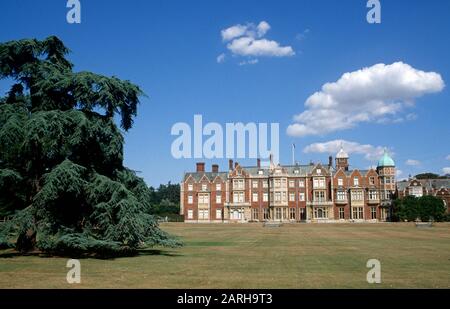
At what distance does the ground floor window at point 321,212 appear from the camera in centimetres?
7300

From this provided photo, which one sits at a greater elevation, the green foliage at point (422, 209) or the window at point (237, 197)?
the window at point (237, 197)

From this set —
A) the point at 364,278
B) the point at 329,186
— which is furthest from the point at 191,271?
the point at 329,186

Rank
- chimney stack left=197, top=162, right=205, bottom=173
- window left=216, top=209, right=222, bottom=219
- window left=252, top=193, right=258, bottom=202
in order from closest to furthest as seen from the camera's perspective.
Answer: window left=252, top=193, right=258, bottom=202
window left=216, top=209, right=222, bottom=219
chimney stack left=197, top=162, right=205, bottom=173

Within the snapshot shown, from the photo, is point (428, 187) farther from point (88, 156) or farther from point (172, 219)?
point (88, 156)

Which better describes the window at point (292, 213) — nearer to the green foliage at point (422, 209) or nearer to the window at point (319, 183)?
the window at point (319, 183)

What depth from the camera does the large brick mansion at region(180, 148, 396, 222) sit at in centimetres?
7256

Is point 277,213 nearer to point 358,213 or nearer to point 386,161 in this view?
point 358,213

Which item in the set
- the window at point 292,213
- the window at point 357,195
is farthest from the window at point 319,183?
the window at point 292,213

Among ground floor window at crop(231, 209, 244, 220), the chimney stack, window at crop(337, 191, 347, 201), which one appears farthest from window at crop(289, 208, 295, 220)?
the chimney stack

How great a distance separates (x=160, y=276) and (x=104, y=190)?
643 centimetres

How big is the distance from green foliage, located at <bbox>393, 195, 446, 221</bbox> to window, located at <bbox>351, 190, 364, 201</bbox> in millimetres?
8083

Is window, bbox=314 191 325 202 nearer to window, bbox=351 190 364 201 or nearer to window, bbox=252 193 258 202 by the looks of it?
window, bbox=351 190 364 201

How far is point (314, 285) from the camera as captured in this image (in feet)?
39.7

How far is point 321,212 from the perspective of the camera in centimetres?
7331
